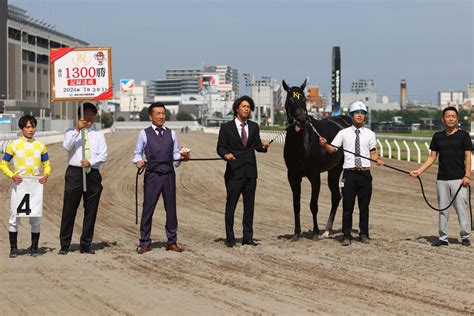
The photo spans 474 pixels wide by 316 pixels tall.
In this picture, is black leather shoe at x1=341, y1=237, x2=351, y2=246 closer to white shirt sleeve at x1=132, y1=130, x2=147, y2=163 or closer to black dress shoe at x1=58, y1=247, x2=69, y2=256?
white shirt sleeve at x1=132, y1=130, x2=147, y2=163

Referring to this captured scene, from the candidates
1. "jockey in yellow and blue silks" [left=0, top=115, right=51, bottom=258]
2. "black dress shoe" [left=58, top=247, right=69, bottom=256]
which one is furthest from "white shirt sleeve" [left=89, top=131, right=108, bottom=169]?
"black dress shoe" [left=58, top=247, right=69, bottom=256]

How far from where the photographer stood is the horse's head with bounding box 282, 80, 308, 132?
9727 millimetres

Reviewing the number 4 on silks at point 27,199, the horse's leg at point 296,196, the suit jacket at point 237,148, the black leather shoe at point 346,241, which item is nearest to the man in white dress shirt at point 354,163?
the black leather shoe at point 346,241

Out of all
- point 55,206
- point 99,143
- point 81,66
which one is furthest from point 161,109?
point 55,206

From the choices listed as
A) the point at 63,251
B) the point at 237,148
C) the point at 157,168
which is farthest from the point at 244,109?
the point at 63,251

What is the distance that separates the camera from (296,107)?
974 centimetres

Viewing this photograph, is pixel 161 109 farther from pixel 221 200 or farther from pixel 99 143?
pixel 221 200

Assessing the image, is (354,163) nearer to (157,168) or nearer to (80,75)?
(157,168)

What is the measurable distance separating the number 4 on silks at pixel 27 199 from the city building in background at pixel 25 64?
8210 cm

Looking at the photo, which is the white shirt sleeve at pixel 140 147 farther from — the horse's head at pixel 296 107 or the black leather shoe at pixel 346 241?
the black leather shoe at pixel 346 241

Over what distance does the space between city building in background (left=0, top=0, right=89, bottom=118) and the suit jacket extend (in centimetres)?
8223

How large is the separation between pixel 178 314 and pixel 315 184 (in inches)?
178

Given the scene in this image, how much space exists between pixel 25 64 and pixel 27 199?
10835 centimetres

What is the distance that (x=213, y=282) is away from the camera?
7.39 metres
